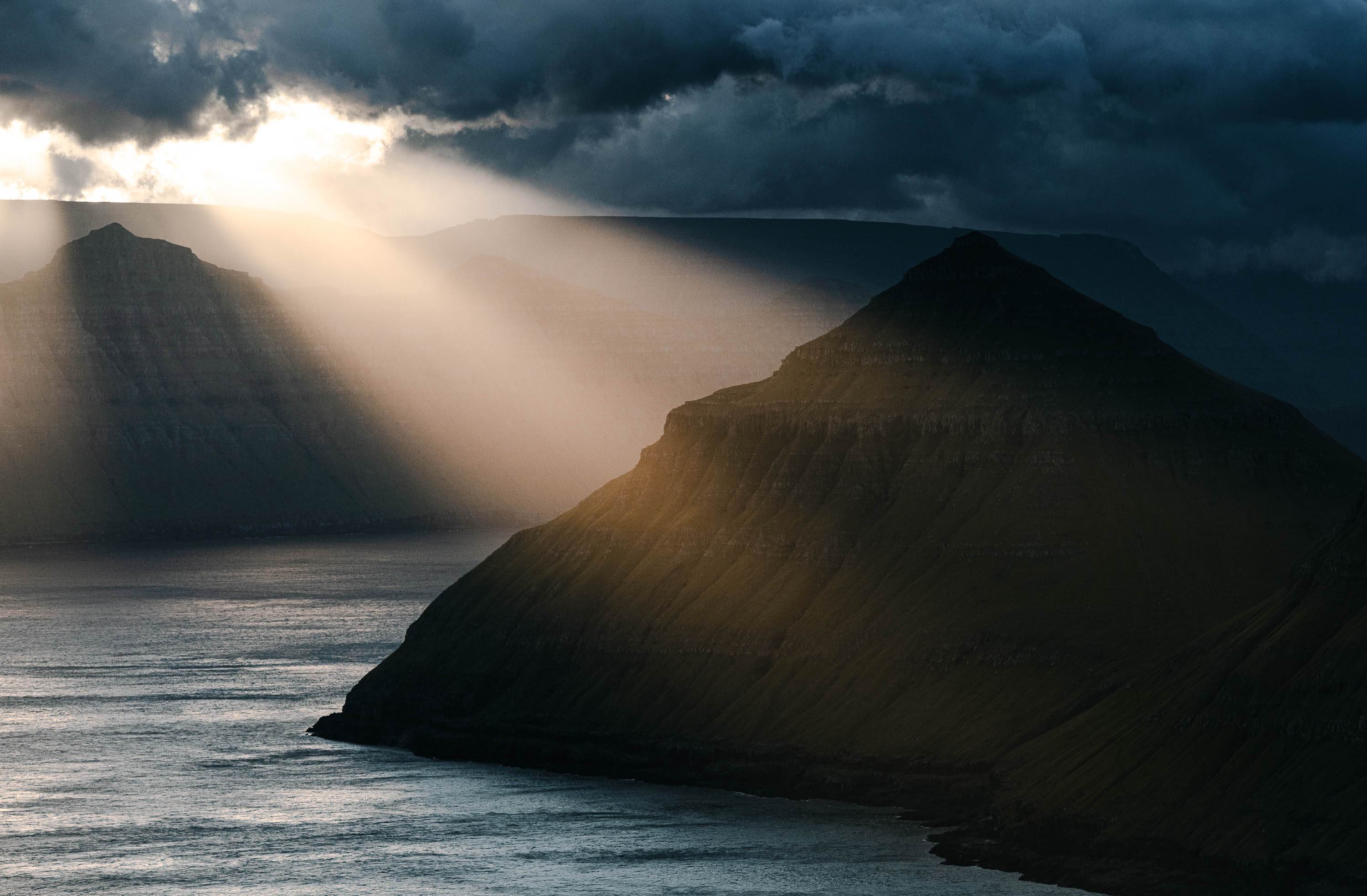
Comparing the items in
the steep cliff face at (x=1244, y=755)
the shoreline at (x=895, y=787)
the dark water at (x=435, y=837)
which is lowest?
the dark water at (x=435, y=837)

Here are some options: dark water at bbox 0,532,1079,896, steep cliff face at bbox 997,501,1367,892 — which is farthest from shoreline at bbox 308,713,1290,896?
dark water at bbox 0,532,1079,896

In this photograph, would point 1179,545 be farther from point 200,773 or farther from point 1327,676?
point 200,773

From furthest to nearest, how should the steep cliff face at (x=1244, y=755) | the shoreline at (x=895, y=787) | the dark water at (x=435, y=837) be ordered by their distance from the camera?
1. the dark water at (x=435, y=837)
2. the shoreline at (x=895, y=787)
3. the steep cliff face at (x=1244, y=755)

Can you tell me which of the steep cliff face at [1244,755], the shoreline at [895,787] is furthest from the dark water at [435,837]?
the steep cliff face at [1244,755]

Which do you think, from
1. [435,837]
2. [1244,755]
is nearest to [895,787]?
[435,837]

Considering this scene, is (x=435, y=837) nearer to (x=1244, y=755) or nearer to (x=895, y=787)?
(x=895, y=787)

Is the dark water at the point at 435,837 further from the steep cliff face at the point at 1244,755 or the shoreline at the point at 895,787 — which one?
the steep cliff face at the point at 1244,755

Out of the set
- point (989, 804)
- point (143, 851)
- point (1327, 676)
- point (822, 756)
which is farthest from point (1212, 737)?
point (143, 851)
